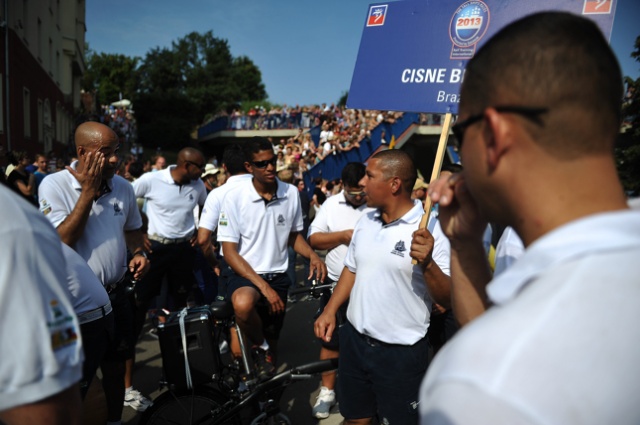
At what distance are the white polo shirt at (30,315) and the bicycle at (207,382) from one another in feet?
6.93

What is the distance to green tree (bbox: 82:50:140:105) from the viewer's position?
216ft

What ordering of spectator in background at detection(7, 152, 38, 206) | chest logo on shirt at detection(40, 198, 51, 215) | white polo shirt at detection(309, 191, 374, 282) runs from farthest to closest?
1. spectator in background at detection(7, 152, 38, 206)
2. white polo shirt at detection(309, 191, 374, 282)
3. chest logo on shirt at detection(40, 198, 51, 215)

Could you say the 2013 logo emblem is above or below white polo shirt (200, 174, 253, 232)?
above

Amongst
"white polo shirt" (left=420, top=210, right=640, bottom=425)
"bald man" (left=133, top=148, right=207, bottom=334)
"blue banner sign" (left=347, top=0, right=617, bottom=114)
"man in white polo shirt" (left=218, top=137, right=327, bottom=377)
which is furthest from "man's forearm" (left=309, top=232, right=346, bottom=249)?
"white polo shirt" (left=420, top=210, right=640, bottom=425)

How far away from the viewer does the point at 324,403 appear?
178 inches

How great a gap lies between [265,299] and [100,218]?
1.48 m

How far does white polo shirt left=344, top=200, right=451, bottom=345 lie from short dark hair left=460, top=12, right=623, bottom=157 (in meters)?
2.15

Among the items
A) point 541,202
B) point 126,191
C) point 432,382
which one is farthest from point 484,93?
point 126,191

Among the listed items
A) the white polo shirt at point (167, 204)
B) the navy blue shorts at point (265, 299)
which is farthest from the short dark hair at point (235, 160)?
the navy blue shorts at point (265, 299)

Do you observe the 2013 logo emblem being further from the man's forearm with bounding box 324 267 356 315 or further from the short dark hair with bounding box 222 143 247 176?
the short dark hair with bounding box 222 143 247 176

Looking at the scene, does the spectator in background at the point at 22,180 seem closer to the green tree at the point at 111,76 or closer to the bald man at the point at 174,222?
the bald man at the point at 174,222

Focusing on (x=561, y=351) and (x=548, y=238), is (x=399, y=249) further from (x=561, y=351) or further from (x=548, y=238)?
(x=561, y=351)

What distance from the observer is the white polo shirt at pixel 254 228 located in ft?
15.1

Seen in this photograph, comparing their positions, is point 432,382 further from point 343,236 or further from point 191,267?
point 191,267
